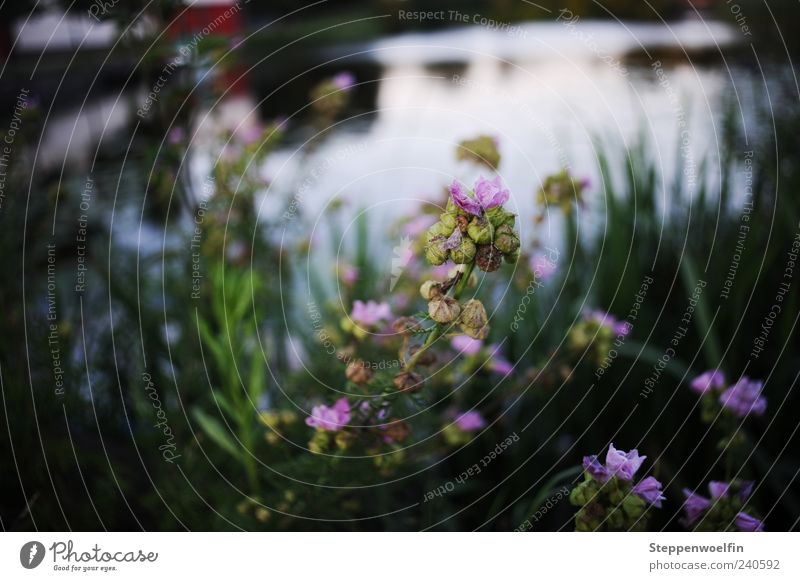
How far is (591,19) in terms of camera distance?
168 centimetres

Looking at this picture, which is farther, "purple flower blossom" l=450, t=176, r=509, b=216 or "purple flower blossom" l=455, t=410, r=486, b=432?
"purple flower blossom" l=455, t=410, r=486, b=432

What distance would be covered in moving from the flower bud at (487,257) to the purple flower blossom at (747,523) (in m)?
0.24

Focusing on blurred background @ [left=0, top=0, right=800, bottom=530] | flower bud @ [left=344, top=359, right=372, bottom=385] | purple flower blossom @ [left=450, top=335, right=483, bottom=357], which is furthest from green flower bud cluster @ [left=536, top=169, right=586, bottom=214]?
flower bud @ [left=344, top=359, right=372, bottom=385]

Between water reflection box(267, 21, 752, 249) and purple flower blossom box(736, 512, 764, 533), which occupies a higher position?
water reflection box(267, 21, 752, 249)

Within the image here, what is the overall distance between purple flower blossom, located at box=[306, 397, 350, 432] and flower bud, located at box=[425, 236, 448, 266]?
140 mm

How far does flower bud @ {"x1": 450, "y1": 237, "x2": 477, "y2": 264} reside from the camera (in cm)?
33

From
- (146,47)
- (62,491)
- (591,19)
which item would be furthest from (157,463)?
(591,19)

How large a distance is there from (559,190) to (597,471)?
0.27 metres

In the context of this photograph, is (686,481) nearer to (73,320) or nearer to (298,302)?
(298,302)

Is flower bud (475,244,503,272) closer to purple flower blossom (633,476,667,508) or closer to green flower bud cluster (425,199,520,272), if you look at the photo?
green flower bud cluster (425,199,520,272)

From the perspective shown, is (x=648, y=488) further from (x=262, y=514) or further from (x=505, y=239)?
(x=262, y=514)

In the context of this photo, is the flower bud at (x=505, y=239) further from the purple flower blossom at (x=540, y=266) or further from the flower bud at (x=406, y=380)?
the purple flower blossom at (x=540, y=266)

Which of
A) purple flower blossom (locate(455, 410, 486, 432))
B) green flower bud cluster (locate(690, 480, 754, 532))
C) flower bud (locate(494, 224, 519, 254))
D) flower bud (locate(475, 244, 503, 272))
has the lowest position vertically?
green flower bud cluster (locate(690, 480, 754, 532))

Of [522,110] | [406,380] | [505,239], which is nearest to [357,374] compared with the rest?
[406,380]
